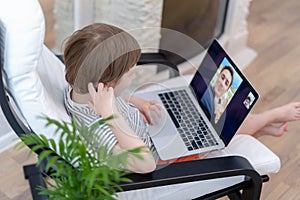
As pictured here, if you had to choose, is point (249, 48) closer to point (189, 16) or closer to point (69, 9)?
point (189, 16)

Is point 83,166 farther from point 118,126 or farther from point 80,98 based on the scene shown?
point 80,98

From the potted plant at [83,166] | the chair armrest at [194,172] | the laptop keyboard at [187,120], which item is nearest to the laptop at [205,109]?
the laptop keyboard at [187,120]

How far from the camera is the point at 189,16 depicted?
289cm

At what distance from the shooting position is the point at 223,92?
6.13 ft

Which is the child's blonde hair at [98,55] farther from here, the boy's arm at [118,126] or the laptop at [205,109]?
the laptop at [205,109]

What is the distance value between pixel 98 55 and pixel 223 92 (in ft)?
1.61

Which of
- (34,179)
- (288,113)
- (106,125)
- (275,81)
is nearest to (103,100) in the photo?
(106,125)

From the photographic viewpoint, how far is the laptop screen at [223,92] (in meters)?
1.76

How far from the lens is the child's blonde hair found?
158cm

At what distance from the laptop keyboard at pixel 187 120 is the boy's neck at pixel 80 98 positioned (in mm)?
341

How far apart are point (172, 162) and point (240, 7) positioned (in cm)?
147

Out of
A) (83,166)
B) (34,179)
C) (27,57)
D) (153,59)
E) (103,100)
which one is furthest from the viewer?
(153,59)

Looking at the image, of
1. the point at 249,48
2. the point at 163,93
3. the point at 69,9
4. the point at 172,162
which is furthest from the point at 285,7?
the point at 172,162

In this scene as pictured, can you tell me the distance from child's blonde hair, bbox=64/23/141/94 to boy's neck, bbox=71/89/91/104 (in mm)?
40
